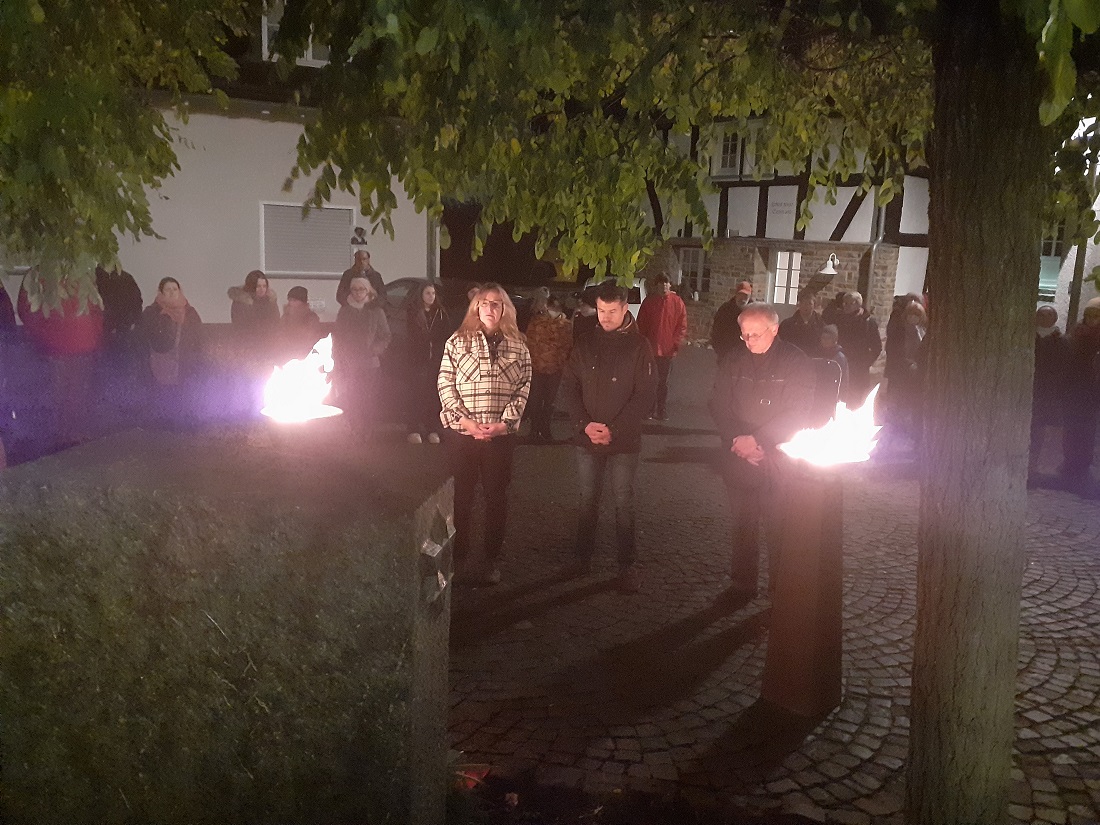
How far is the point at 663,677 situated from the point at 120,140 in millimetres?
3829

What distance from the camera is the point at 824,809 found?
3865 millimetres

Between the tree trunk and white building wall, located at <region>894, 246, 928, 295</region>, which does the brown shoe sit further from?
white building wall, located at <region>894, 246, 928, 295</region>

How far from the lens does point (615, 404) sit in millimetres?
6398

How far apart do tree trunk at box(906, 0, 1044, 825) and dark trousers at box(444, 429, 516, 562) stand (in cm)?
346

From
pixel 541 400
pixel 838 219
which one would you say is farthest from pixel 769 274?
pixel 541 400

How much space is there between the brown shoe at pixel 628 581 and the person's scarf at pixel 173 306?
18.7 feet

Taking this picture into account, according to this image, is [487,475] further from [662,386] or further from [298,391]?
[662,386]

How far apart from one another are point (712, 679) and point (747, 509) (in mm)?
1422

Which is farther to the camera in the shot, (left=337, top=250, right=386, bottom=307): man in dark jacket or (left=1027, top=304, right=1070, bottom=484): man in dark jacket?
(left=337, top=250, right=386, bottom=307): man in dark jacket

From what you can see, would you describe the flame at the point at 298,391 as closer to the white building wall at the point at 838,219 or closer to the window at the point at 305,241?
the window at the point at 305,241

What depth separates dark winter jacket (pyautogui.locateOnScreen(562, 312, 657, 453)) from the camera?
6.39 m

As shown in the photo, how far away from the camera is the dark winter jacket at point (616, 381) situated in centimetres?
639

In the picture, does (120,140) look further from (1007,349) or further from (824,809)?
(824,809)

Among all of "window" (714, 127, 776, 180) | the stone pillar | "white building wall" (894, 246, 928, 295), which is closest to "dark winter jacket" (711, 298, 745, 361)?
the stone pillar
